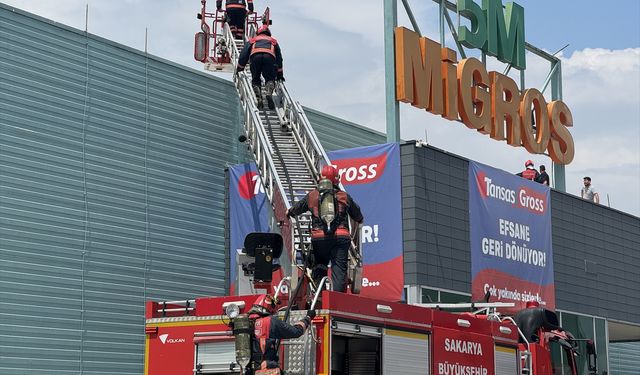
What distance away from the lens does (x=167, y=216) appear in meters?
21.0

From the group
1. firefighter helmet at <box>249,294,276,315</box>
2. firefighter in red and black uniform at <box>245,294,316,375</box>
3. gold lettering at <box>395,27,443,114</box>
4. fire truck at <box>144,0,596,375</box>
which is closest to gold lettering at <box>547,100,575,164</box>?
gold lettering at <box>395,27,443,114</box>

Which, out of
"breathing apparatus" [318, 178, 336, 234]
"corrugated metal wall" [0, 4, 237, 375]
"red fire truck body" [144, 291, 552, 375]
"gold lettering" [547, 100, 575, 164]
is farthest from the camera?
"gold lettering" [547, 100, 575, 164]

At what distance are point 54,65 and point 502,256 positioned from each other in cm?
974

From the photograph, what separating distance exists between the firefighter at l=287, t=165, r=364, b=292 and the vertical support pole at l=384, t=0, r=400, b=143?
8838 millimetres

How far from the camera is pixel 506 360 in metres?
13.6

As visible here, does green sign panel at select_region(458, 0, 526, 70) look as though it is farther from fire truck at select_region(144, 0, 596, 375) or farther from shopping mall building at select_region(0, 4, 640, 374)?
fire truck at select_region(144, 0, 596, 375)

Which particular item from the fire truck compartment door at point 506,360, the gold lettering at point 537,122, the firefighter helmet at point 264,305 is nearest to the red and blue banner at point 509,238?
the gold lettering at point 537,122

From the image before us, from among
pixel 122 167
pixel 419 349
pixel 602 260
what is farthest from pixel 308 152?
pixel 602 260

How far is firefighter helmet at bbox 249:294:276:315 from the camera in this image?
1048cm

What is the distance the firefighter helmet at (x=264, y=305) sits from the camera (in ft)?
34.4

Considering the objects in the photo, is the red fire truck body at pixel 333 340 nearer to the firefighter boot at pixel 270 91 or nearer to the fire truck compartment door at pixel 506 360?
the fire truck compartment door at pixel 506 360

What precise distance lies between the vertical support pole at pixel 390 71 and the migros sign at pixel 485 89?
→ 4.8 inches

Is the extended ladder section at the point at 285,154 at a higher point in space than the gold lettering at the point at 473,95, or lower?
lower

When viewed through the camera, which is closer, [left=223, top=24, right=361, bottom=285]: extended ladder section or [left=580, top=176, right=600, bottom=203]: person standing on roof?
[left=223, top=24, right=361, bottom=285]: extended ladder section
